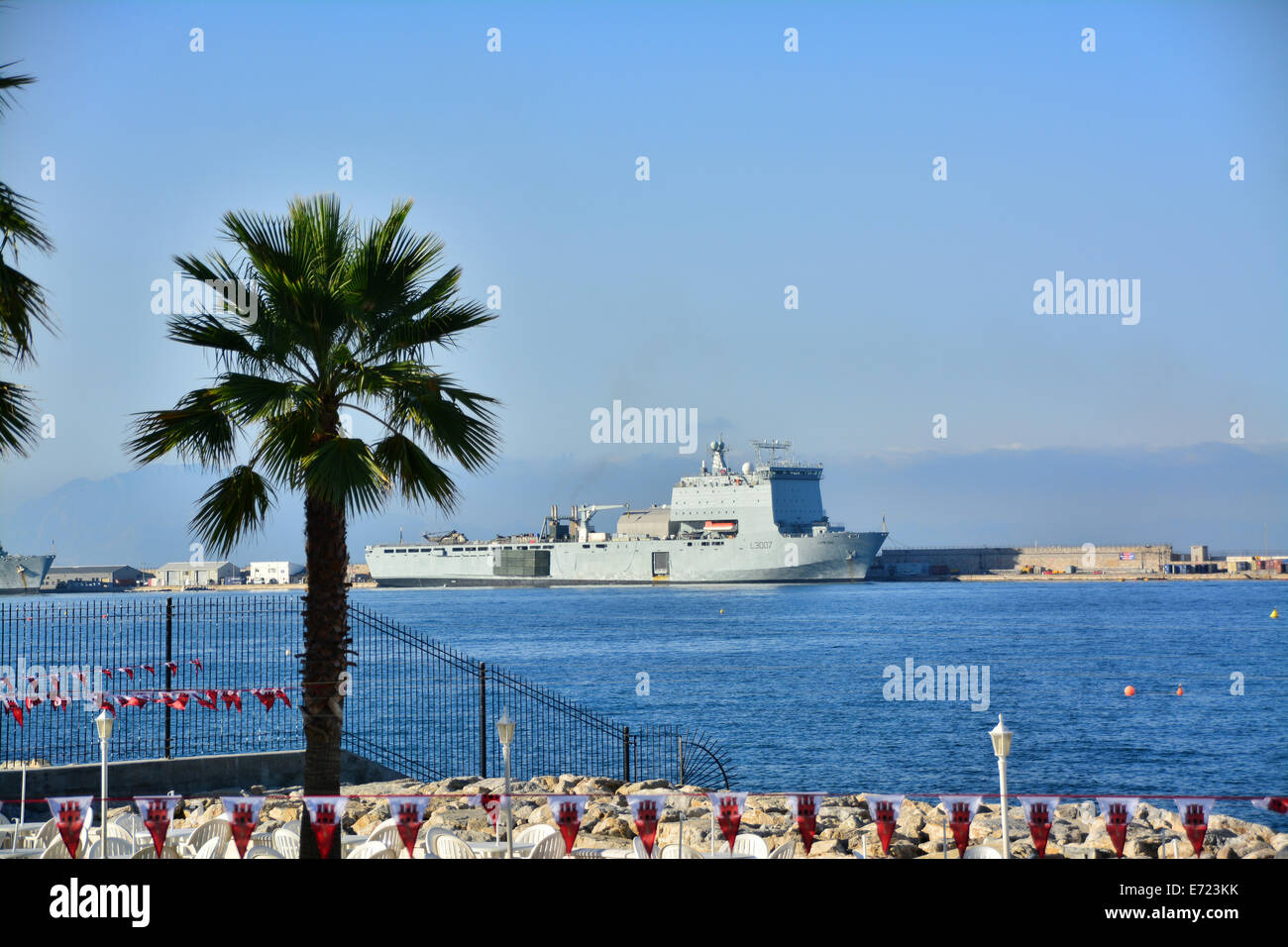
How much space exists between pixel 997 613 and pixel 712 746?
50.1m

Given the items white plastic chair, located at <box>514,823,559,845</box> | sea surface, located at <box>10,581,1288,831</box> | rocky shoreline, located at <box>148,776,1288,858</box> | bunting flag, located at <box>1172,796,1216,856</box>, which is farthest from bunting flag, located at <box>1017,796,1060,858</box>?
sea surface, located at <box>10,581,1288,831</box>

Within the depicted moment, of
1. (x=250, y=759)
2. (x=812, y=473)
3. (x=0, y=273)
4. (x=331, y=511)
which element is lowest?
(x=250, y=759)

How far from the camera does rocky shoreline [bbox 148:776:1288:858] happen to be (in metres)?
10.0

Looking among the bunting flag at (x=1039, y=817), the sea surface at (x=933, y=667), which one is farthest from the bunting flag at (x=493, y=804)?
the sea surface at (x=933, y=667)

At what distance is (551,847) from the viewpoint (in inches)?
324

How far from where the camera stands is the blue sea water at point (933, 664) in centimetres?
2061

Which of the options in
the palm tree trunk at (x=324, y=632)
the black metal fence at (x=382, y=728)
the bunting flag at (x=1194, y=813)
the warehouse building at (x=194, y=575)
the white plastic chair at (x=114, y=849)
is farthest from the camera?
the warehouse building at (x=194, y=575)

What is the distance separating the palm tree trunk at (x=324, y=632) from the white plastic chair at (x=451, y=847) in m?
0.84

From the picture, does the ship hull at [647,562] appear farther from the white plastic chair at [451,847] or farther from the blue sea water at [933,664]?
the white plastic chair at [451,847]

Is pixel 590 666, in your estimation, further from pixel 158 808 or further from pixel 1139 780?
pixel 158 808

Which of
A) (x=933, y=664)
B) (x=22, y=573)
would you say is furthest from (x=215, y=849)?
(x=22, y=573)
